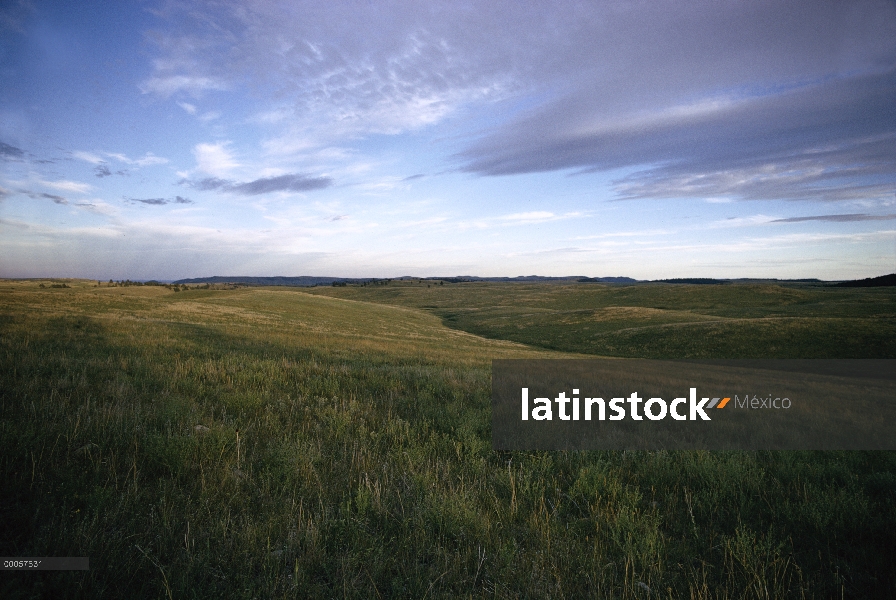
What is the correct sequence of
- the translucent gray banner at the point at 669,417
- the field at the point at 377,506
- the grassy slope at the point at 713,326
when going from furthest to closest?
the grassy slope at the point at 713,326 → the translucent gray banner at the point at 669,417 → the field at the point at 377,506

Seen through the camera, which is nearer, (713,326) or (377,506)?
(377,506)

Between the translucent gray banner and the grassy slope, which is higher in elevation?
the translucent gray banner

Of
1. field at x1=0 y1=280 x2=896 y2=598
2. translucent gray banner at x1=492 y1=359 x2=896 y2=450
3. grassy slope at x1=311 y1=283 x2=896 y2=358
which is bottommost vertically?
grassy slope at x1=311 y1=283 x2=896 y2=358

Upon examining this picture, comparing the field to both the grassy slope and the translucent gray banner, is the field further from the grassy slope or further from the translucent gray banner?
the grassy slope

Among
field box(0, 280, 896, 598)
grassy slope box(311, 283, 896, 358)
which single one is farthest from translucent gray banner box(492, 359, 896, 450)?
grassy slope box(311, 283, 896, 358)

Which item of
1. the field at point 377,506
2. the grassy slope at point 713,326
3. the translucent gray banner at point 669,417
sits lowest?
the grassy slope at point 713,326

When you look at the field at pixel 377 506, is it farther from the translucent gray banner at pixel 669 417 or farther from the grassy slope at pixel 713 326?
the grassy slope at pixel 713 326

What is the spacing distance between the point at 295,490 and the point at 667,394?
10358 millimetres

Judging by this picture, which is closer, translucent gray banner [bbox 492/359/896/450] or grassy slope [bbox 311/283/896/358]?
translucent gray banner [bbox 492/359/896/450]

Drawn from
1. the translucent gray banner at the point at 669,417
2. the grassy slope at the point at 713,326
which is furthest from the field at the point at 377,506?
the grassy slope at the point at 713,326

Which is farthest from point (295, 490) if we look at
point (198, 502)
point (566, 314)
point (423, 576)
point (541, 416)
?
point (566, 314)

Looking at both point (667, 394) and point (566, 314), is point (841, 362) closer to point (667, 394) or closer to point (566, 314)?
point (667, 394)

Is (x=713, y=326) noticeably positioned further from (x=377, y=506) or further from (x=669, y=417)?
(x=377, y=506)

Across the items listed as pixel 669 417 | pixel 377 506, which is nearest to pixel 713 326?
pixel 669 417
